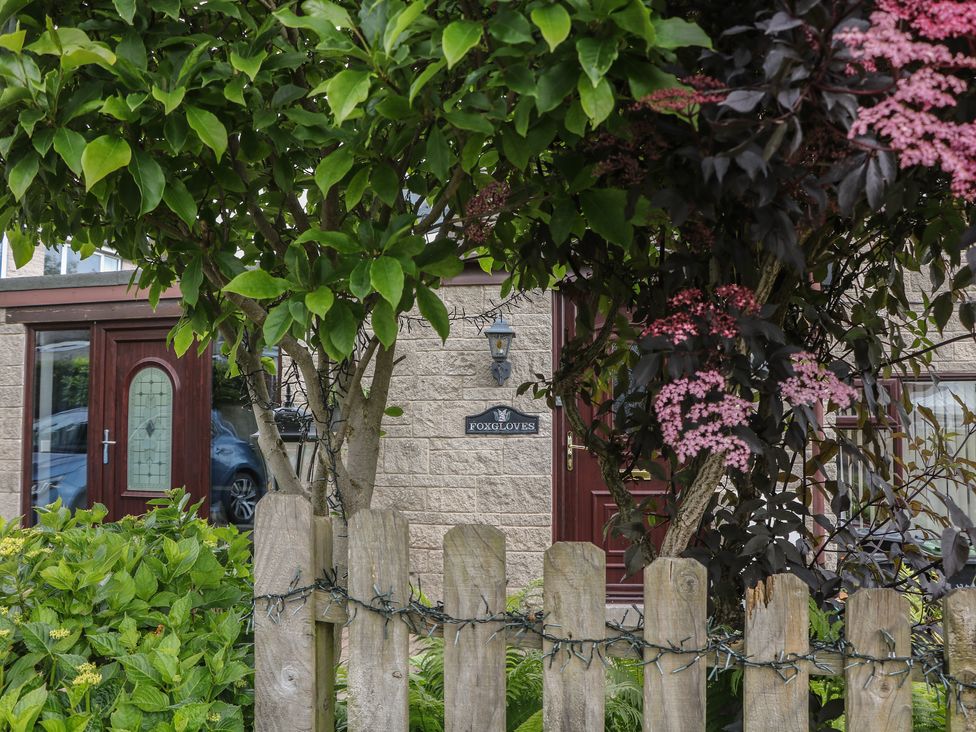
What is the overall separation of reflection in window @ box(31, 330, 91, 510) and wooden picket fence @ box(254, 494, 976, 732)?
555cm

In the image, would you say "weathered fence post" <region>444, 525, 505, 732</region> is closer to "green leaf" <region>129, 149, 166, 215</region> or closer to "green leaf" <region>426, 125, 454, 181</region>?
"green leaf" <region>426, 125, 454, 181</region>

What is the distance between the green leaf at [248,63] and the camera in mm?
1535

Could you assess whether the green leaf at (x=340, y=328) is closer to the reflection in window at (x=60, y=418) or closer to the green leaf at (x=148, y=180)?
the green leaf at (x=148, y=180)

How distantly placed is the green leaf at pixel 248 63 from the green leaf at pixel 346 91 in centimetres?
27

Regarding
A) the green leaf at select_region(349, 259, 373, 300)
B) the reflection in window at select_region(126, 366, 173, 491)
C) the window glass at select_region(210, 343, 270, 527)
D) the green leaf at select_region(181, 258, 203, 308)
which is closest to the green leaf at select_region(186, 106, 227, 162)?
the green leaf at select_region(349, 259, 373, 300)

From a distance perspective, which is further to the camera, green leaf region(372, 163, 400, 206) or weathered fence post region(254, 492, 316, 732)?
weathered fence post region(254, 492, 316, 732)

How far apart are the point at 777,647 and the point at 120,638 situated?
4.99 ft

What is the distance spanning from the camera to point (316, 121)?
164 cm

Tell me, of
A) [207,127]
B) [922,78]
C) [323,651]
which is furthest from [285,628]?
[922,78]

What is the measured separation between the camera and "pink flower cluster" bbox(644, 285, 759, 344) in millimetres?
1544

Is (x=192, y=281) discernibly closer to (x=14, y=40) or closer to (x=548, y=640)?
(x=14, y=40)

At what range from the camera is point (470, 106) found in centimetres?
150

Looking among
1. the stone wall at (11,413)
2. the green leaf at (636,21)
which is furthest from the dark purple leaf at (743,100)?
the stone wall at (11,413)

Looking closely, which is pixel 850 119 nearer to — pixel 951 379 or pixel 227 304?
pixel 227 304
